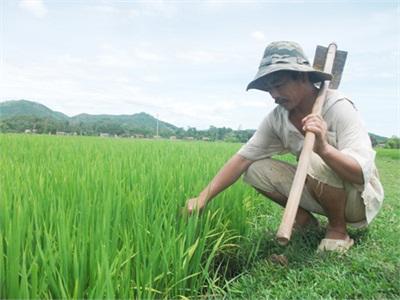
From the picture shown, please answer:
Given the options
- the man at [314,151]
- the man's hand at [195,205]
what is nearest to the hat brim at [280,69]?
the man at [314,151]

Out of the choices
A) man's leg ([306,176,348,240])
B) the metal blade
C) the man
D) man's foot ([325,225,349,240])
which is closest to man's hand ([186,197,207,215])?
the man

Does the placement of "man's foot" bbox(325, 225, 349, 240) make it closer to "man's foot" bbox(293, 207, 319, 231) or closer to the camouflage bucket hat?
"man's foot" bbox(293, 207, 319, 231)

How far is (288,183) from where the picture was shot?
238 centimetres

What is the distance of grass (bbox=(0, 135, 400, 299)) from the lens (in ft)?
4.17

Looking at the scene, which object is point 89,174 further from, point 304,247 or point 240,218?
point 304,247

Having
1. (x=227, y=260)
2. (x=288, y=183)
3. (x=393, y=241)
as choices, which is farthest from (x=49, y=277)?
(x=393, y=241)

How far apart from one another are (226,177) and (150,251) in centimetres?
83

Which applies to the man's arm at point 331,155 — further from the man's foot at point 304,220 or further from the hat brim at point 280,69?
the man's foot at point 304,220

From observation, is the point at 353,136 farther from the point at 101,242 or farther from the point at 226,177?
the point at 101,242

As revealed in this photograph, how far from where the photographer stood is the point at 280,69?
1.86 meters

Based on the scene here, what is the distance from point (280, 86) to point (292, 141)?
0.36 meters

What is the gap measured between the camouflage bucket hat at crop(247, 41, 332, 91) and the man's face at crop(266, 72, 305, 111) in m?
0.05

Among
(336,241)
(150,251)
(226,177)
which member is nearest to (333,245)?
(336,241)

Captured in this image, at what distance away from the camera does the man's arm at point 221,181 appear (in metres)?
2.05
